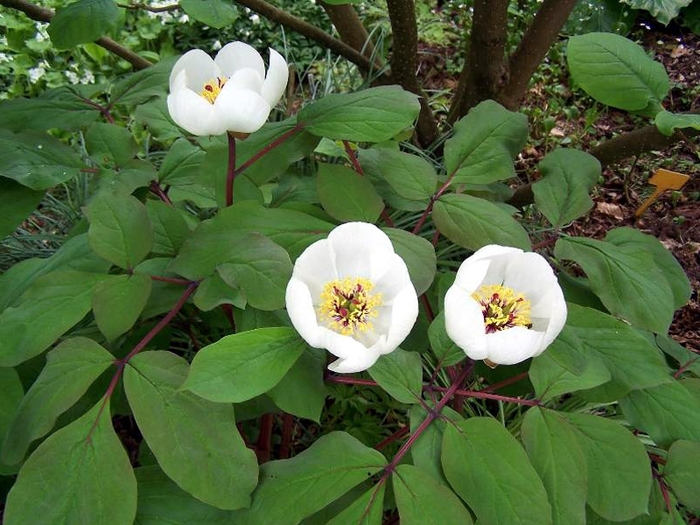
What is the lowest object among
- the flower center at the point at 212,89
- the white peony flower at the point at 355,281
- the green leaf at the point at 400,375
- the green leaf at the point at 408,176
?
the green leaf at the point at 400,375

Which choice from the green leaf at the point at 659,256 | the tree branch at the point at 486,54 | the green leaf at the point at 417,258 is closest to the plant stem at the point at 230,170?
the green leaf at the point at 417,258

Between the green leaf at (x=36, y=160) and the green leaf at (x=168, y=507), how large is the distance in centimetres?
43

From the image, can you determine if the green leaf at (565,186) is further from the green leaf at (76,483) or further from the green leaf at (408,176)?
the green leaf at (76,483)

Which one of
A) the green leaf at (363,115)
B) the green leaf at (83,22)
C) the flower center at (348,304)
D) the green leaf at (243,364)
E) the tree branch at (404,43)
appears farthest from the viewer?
the tree branch at (404,43)

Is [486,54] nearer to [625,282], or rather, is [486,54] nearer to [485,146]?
[485,146]

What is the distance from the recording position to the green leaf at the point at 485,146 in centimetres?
93

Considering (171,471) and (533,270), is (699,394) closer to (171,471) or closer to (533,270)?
(533,270)

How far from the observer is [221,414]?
70 centimetres

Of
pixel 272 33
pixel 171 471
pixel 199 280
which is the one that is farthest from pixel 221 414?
pixel 272 33

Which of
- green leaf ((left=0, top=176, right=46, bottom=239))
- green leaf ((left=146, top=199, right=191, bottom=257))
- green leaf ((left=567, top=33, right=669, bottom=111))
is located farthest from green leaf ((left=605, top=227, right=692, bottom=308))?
green leaf ((left=0, top=176, right=46, bottom=239))

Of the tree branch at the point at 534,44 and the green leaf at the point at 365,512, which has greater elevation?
the tree branch at the point at 534,44

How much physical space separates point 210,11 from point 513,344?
2.05 ft

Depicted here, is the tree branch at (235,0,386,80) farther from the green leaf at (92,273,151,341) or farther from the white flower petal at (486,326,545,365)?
the white flower petal at (486,326,545,365)

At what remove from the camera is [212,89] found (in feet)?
2.87
